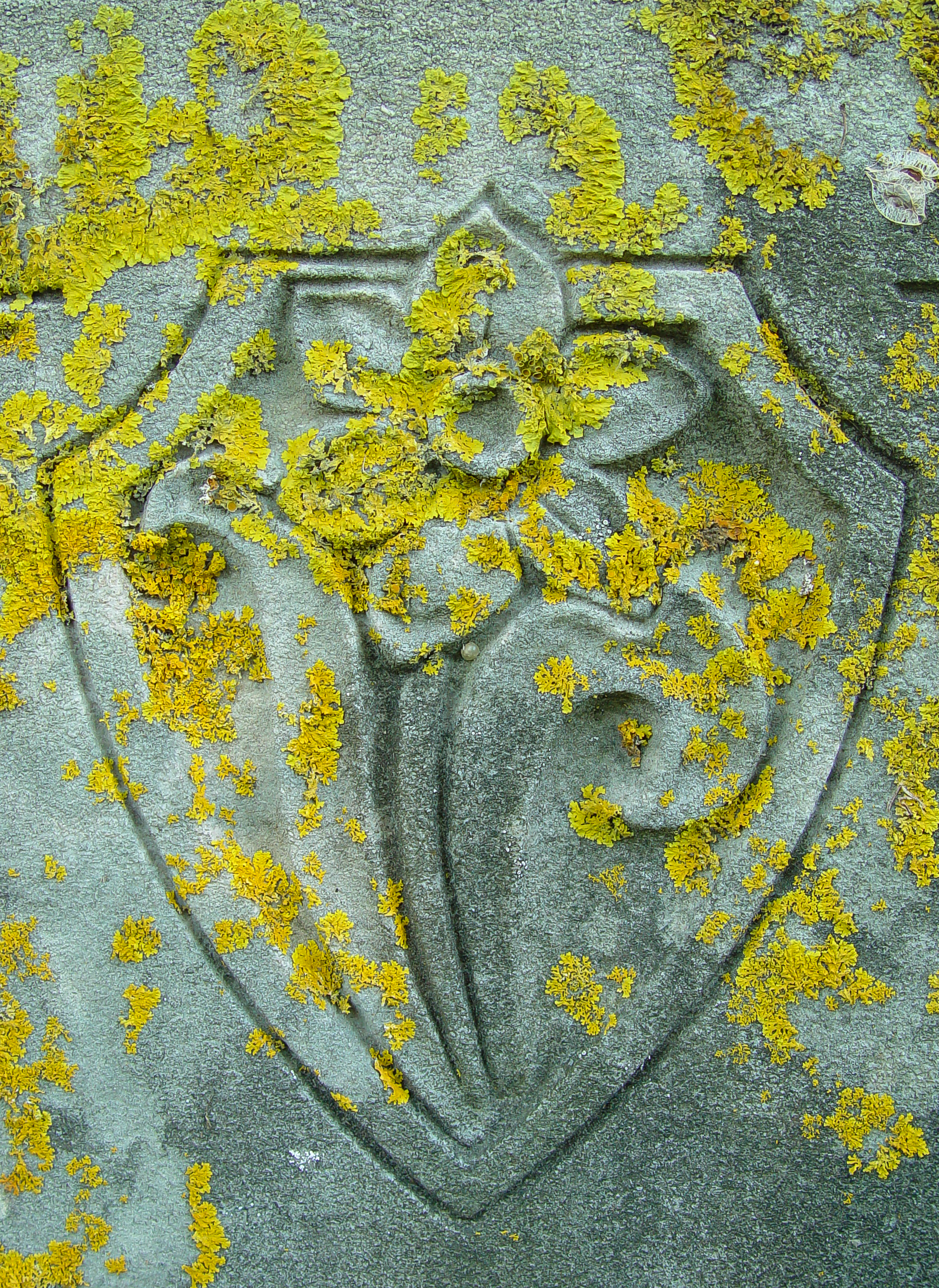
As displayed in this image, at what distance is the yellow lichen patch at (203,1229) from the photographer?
4.53 feet

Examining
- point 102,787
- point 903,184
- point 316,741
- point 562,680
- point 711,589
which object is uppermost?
point 903,184

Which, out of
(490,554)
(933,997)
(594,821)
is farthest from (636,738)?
(933,997)

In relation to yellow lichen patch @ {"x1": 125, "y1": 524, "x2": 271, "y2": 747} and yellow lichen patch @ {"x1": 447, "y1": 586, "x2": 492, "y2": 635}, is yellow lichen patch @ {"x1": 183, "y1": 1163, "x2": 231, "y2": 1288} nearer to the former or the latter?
yellow lichen patch @ {"x1": 125, "y1": 524, "x2": 271, "y2": 747}

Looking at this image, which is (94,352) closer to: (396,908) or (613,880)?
(396,908)

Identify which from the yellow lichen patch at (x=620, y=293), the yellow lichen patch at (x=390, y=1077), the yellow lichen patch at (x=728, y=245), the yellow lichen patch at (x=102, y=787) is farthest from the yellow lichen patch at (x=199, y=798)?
the yellow lichen patch at (x=728, y=245)

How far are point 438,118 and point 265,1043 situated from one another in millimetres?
1535

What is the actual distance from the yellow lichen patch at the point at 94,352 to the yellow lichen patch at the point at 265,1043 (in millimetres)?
1059

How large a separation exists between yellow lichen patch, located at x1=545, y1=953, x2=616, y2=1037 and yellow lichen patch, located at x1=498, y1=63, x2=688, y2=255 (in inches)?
45.9

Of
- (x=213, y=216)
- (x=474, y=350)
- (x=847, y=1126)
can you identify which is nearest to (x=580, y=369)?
(x=474, y=350)

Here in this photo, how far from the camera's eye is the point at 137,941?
1420mm

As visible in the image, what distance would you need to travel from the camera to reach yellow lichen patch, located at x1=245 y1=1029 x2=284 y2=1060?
141cm

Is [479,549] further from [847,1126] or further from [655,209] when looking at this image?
[847,1126]

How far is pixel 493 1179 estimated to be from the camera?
1.39 meters

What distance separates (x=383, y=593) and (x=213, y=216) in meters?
0.68
